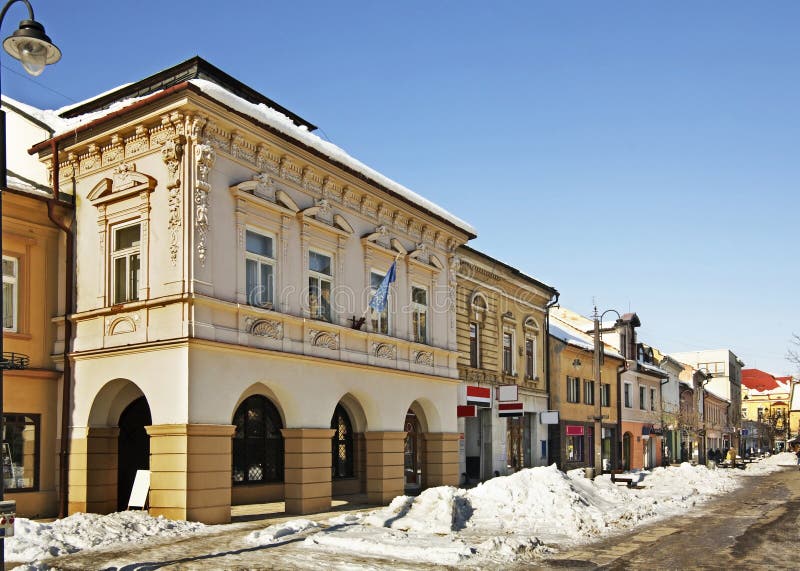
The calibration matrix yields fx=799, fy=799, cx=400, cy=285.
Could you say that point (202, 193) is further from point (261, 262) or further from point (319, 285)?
point (319, 285)

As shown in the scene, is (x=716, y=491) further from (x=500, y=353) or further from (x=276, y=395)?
(x=276, y=395)

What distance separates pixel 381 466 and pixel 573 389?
21196 mm

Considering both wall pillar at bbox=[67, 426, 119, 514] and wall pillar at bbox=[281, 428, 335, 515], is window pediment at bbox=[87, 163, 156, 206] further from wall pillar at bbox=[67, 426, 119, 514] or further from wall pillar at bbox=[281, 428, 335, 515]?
wall pillar at bbox=[281, 428, 335, 515]

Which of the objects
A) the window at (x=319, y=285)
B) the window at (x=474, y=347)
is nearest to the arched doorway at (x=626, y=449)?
the window at (x=474, y=347)

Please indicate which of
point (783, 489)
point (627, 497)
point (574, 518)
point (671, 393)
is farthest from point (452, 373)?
point (671, 393)

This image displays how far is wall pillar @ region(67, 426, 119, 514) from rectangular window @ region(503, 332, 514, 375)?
742 inches

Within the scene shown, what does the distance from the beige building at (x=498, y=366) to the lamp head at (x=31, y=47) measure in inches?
801

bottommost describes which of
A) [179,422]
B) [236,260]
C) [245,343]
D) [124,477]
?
[124,477]

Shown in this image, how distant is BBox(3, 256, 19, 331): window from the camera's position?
17781 mm

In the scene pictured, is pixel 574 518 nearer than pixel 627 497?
Yes

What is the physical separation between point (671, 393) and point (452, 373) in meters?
41.9

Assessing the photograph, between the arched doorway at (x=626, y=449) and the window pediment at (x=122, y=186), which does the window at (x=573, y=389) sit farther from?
the window pediment at (x=122, y=186)

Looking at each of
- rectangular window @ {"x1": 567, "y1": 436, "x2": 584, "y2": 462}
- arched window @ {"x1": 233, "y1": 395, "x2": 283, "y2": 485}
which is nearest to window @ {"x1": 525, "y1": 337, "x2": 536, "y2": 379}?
rectangular window @ {"x1": 567, "y1": 436, "x2": 584, "y2": 462}

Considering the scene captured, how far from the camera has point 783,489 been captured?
114ft
